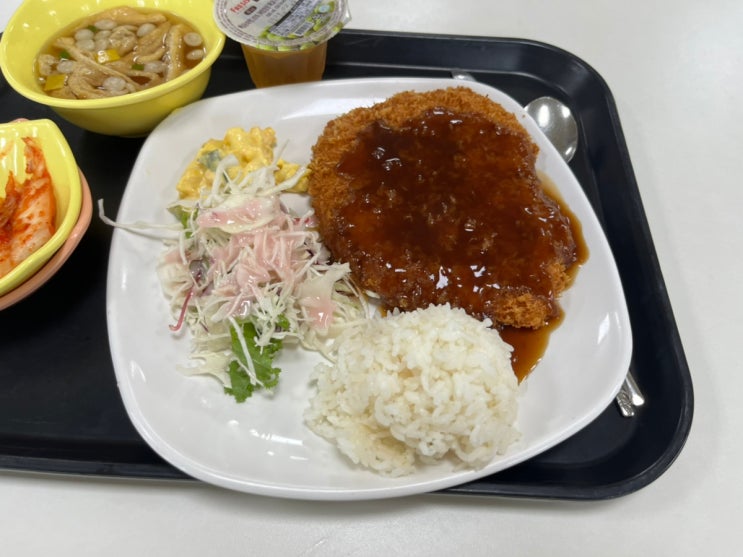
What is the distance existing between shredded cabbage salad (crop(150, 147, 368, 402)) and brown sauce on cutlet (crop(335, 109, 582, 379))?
157 mm

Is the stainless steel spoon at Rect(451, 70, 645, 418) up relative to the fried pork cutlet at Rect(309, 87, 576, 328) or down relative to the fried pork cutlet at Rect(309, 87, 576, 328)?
up

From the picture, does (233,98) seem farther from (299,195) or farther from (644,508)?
(644,508)

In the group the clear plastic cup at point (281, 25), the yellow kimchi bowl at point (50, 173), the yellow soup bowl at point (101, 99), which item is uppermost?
the clear plastic cup at point (281, 25)

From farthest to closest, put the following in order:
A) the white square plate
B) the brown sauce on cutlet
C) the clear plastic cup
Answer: the clear plastic cup → the brown sauce on cutlet → the white square plate

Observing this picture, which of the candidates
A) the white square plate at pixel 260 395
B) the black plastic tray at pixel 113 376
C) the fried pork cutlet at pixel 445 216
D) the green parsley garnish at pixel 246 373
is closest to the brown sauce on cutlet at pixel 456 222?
the fried pork cutlet at pixel 445 216

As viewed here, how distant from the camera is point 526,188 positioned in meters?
1.90

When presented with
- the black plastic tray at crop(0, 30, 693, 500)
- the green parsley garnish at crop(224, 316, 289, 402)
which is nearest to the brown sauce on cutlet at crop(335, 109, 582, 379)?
the black plastic tray at crop(0, 30, 693, 500)

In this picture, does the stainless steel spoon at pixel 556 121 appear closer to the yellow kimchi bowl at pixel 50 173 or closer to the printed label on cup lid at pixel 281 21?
the printed label on cup lid at pixel 281 21

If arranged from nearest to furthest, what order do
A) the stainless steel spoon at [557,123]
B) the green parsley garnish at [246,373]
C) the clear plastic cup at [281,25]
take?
the green parsley garnish at [246,373]
the clear plastic cup at [281,25]
the stainless steel spoon at [557,123]

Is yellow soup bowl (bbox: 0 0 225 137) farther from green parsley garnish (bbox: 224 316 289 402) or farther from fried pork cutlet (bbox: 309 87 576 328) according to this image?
green parsley garnish (bbox: 224 316 289 402)

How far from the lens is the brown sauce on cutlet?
1.77 meters

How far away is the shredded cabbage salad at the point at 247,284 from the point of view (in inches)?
66.1

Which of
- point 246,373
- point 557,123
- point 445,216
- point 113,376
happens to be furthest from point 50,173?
point 557,123

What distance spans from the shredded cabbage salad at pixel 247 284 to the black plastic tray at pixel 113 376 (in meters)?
0.30
